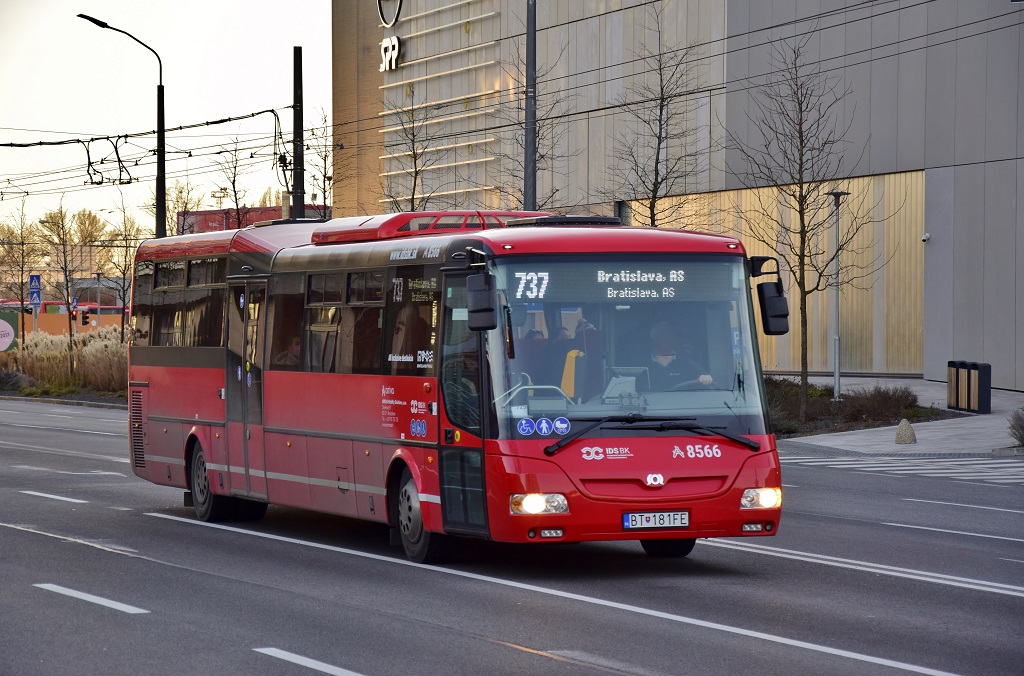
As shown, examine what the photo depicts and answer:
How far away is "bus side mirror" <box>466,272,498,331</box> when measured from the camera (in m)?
11.9

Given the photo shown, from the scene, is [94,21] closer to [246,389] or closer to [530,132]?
[530,132]

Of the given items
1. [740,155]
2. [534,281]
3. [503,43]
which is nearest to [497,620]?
[534,281]

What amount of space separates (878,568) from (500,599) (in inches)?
131

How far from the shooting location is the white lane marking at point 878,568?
11.7m

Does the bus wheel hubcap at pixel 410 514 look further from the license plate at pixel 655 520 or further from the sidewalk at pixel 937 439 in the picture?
the sidewalk at pixel 937 439

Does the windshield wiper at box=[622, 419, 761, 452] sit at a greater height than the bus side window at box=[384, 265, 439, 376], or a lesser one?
lesser

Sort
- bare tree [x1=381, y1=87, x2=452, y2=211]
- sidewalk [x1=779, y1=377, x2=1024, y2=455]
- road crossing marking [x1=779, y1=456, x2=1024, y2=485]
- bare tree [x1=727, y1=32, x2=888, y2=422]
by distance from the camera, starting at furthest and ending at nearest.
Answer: bare tree [x1=381, y1=87, x2=452, y2=211] < bare tree [x1=727, y1=32, x2=888, y2=422] < sidewalk [x1=779, y1=377, x2=1024, y2=455] < road crossing marking [x1=779, y1=456, x2=1024, y2=485]

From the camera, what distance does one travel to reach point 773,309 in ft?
41.6

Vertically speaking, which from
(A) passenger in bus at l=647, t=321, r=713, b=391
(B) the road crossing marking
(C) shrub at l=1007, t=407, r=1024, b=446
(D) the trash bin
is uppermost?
(A) passenger in bus at l=647, t=321, r=713, b=391

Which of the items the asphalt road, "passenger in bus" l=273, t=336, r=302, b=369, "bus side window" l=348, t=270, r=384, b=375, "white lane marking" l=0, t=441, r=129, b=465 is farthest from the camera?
"white lane marking" l=0, t=441, r=129, b=465

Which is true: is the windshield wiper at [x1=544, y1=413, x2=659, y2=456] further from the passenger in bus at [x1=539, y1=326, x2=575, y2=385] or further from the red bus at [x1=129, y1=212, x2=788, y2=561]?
the passenger in bus at [x1=539, y1=326, x2=575, y2=385]

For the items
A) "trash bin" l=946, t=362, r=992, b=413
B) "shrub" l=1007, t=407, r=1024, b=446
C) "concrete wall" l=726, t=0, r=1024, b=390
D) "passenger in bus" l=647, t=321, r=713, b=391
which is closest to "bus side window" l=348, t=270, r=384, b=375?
"passenger in bus" l=647, t=321, r=713, b=391

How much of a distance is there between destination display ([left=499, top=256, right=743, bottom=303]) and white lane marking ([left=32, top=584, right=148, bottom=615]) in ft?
11.8

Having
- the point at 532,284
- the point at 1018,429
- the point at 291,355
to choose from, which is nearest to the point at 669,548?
the point at 532,284
